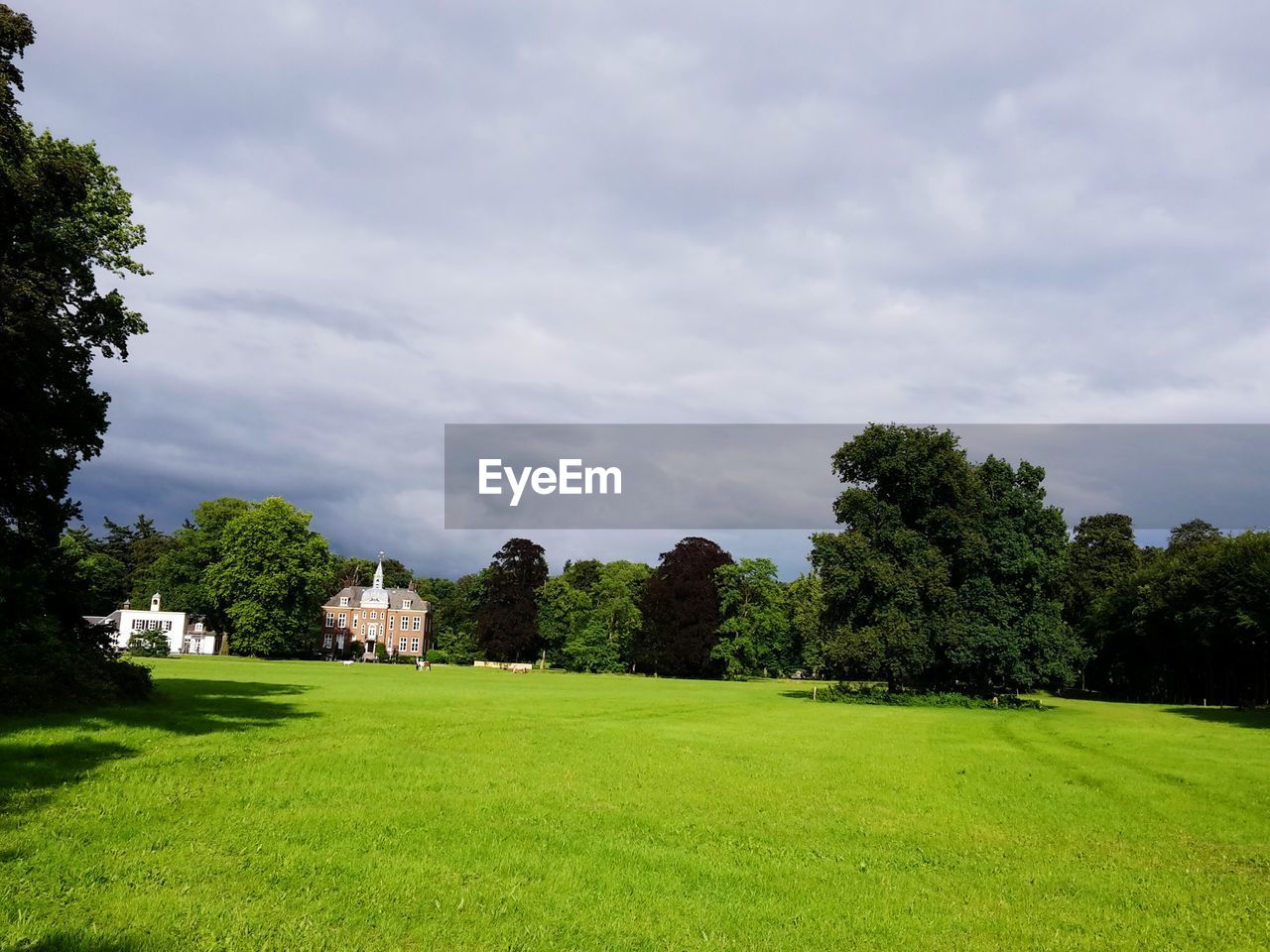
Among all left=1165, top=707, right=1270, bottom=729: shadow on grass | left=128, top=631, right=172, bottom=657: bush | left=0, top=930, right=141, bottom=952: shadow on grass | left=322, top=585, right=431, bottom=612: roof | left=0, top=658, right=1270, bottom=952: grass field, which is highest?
left=322, top=585, right=431, bottom=612: roof

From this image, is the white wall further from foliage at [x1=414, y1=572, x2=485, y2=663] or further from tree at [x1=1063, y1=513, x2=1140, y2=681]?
tree at [x1=1063, y1=513, x2=1140, y2=681]

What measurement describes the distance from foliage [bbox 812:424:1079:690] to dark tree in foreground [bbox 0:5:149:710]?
125 ft

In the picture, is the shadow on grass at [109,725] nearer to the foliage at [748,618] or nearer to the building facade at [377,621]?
the foliage at [748,618]

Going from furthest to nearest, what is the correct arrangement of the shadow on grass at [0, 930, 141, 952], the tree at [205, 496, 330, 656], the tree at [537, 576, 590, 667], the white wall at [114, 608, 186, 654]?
the tree at [537, 576, 590, 667] → the white wall at [114, 608, 186, 654] → the tree at [205, 496, 330, 656] → the shadow on grass at [0, 930, 141, 952]

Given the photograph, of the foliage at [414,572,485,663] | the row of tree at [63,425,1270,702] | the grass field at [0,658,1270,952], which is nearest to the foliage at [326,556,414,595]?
the foliage at [414,572,485,663]

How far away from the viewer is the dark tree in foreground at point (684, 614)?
9312 cm

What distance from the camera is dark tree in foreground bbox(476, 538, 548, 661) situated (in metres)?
106

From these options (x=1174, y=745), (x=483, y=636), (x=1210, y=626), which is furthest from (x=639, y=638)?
(x=1174, y=745)

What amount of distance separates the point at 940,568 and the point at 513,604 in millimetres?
66979

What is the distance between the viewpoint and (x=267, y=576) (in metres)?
95.3

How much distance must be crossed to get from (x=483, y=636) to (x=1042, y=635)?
72046mm

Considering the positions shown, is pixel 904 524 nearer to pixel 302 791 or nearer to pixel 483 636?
pixel 302 791

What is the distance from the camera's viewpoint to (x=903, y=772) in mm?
20109

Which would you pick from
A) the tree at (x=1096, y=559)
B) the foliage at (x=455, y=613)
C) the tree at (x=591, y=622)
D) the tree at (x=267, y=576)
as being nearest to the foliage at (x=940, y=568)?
the tree at (x=1096, y=559)
